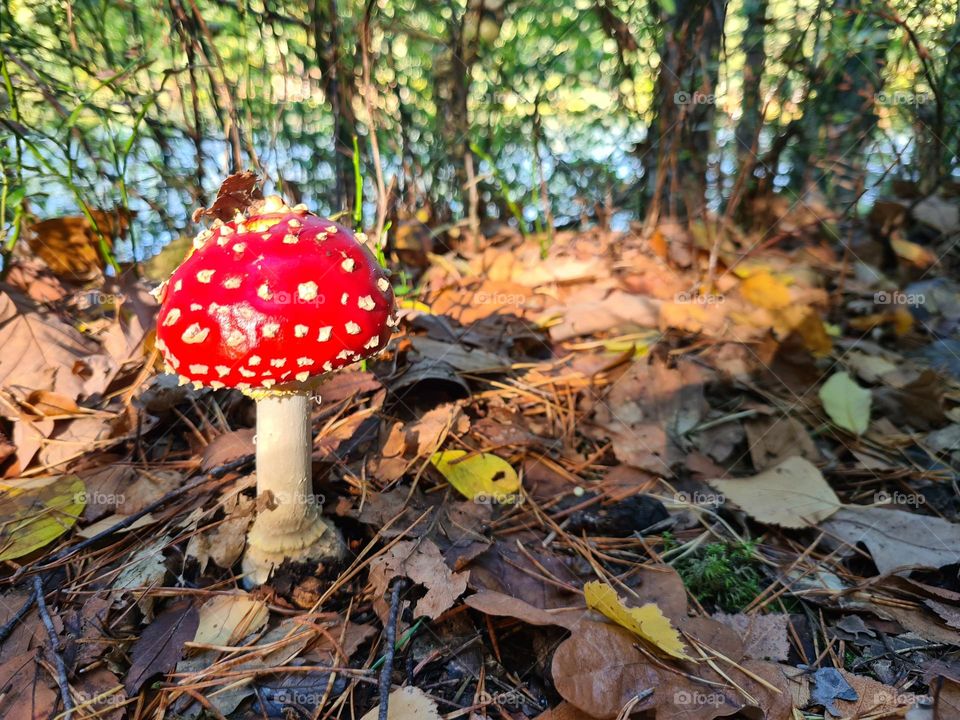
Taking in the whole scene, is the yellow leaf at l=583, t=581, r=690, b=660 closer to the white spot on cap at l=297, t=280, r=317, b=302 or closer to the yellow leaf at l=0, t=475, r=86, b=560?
the white spot on cap at l=297, t=280, r=317, b=302

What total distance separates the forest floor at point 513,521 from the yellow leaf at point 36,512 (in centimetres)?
1

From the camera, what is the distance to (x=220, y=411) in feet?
8.84

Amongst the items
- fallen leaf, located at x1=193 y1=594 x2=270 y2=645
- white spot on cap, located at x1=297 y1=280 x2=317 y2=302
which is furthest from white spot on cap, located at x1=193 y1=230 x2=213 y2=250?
fallen leaf, located at x1=193 y1=594 x2=270 y2=645

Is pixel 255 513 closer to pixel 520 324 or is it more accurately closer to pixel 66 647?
pixel 66 647

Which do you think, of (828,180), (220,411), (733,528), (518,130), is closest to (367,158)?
(518,130)

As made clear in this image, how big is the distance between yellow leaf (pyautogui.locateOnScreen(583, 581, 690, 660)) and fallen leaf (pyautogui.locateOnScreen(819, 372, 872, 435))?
1.86 meters

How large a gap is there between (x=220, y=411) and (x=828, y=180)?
5.79 metres

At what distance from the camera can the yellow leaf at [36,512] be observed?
2072 mm

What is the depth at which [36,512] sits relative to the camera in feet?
7.14
